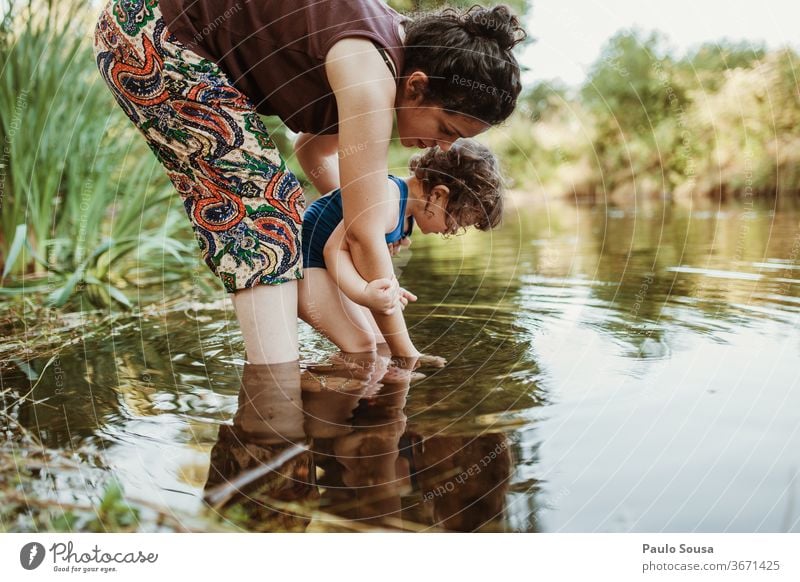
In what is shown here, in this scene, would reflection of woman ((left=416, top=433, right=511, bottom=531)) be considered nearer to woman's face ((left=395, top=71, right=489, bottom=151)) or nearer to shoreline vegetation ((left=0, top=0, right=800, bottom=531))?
shoreline vegetation ((left=0, top=0, right=800, bottom=531))

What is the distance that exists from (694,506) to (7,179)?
6.45 feet

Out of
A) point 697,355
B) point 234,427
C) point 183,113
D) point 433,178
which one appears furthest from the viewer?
point 433,178

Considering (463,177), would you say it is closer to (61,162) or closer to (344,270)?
(344,270)

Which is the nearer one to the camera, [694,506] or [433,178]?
[694,506]

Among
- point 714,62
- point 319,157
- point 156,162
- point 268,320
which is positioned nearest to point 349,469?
point 268,320

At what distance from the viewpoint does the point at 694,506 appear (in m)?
0.86

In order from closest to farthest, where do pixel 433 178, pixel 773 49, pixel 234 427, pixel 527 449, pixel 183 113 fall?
pixel 527 449
pixel 234 427
pixel 183 113
pixel 433 178
pixel 773 49

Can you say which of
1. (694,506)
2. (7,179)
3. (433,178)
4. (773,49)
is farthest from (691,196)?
(694,506)

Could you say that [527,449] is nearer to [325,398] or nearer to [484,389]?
[484,389]

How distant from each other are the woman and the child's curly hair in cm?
39

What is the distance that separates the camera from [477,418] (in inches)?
43.1

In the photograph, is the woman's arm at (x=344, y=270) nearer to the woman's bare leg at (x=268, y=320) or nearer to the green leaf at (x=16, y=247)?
the woman's bare leg at (x=268, y=320)

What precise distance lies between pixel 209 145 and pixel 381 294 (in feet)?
1.28
